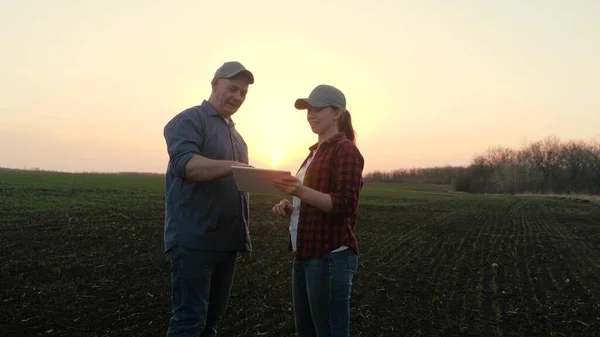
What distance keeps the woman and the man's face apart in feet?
1.21

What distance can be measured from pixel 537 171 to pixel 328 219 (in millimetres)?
101885

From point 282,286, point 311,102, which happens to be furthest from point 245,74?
point 282,286

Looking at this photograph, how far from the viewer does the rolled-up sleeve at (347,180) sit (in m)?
2.29

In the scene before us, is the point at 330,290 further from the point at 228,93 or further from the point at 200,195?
the point at 228,93

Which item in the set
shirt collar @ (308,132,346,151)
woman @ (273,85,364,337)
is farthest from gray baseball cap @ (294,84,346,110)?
shirt collar @ (308,132,346,151)

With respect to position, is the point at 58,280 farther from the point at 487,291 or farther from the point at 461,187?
the point at 461,187

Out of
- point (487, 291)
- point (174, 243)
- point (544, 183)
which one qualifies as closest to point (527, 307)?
point (487, 291)

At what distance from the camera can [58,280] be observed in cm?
656

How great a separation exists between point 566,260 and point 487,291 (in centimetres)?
465

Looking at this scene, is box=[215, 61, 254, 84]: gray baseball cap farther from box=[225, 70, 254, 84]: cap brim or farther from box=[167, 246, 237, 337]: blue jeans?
box=[167, 246, 237, 337]: blue jeans

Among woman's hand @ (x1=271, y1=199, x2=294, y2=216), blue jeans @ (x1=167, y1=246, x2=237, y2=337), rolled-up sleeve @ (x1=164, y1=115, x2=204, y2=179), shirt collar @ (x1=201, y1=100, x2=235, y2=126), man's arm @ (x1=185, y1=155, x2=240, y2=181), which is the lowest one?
blue jeans @ (x1=167, y1=246, x2=237, y2=337)

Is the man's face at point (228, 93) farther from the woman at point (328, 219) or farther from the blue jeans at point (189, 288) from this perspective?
the blue jeans at point (189, 288)

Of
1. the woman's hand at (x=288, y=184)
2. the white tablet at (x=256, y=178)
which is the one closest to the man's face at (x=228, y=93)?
the white tablet at (x=256, y=178)

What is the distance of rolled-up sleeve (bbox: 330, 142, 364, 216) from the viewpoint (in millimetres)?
2291
